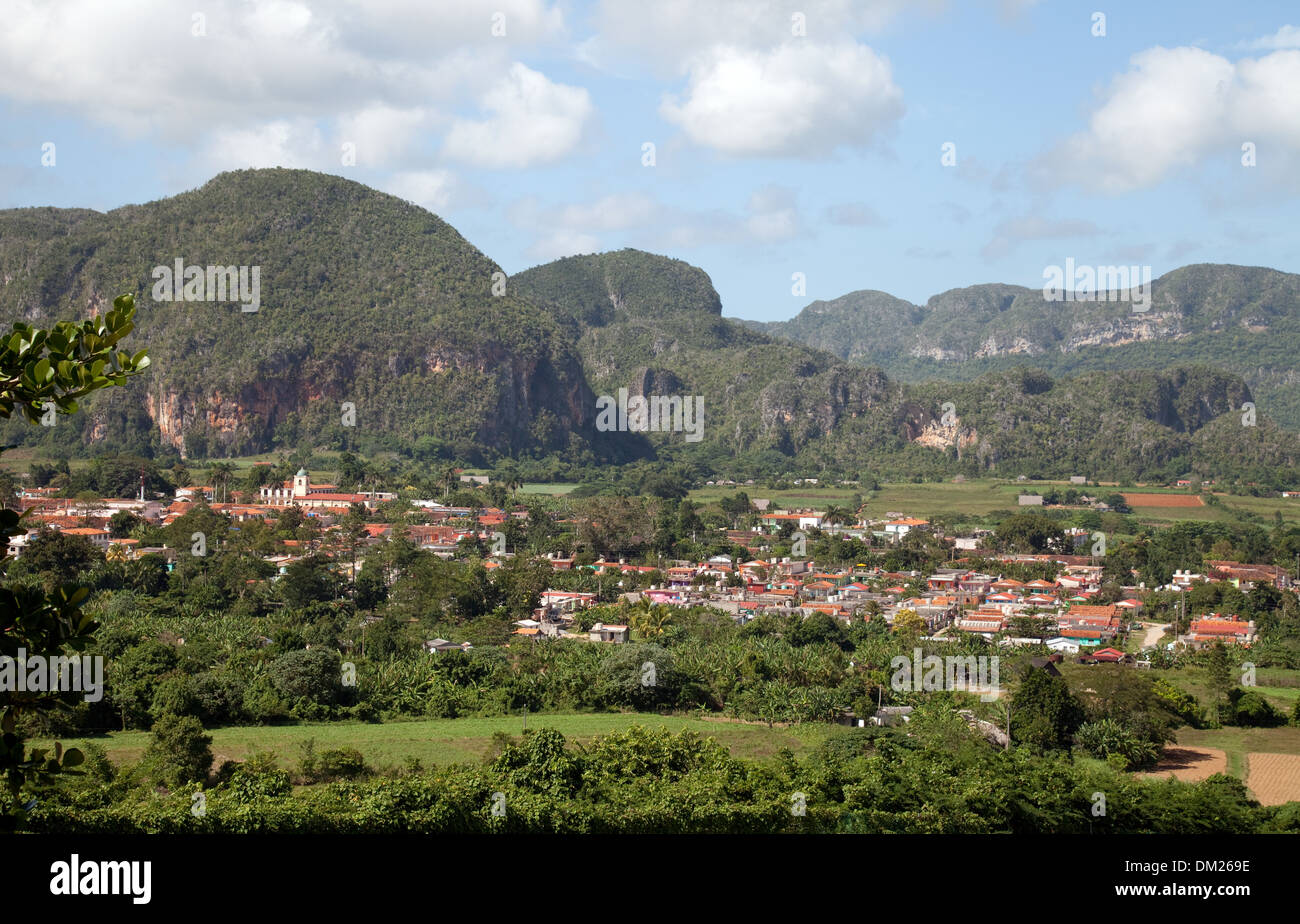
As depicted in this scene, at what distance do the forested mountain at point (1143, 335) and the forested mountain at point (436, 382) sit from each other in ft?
91.2

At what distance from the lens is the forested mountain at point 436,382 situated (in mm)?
56094

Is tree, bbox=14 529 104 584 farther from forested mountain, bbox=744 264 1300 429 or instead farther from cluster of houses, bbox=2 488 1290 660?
forested mountain, bbox=744 264 1300 429

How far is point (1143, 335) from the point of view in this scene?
385 feet

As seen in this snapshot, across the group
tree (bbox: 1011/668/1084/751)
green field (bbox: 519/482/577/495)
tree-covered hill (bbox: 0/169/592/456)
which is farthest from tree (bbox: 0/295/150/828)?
tree-covered hill (bbox: 0/169/592/456)

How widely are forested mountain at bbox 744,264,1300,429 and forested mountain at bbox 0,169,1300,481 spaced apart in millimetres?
27791

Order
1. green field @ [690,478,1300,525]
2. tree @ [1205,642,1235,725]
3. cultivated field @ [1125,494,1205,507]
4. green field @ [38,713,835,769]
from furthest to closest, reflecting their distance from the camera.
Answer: cultivated field @ [1125,494,1205,507] < green field @ [690,478,1300,525] < tree @ [1205,642,1235,725] < green field @ [38,713,835,769]

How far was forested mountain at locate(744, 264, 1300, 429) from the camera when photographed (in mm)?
101438

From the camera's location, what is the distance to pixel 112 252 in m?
61.7

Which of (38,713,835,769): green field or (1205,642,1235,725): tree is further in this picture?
(1205,642,1235,725): tree

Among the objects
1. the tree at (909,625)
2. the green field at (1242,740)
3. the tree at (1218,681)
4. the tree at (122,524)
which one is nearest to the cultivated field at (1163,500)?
the tree at (909,625)

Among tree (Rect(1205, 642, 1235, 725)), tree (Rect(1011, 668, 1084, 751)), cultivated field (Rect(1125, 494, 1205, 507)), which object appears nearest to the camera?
tree (Rect(1011, 668, 1084, 751))

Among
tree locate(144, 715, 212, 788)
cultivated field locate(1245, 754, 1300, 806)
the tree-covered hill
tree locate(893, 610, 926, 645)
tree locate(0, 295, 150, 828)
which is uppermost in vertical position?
the tree-covered hill
